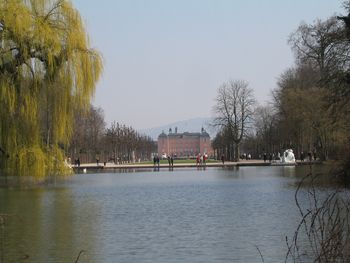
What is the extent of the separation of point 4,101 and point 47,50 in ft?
8.47

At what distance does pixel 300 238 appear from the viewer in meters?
13.0

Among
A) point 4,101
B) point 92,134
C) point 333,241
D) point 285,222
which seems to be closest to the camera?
point 333,241

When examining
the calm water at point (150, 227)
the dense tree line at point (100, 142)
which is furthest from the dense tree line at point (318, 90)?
the dense tree line at point (100, 142)

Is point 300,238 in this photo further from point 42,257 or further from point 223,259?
point 42,257

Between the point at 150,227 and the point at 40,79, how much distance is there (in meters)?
12.0

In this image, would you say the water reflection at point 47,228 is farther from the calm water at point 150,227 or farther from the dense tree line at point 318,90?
the dense tree line at point 318,90

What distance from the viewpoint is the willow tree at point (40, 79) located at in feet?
81.8

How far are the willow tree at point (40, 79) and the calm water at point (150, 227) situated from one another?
6.17ft

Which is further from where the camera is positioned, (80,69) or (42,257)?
(80,69)

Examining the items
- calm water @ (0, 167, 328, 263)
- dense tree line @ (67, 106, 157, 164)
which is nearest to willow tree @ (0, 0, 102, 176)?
calm water @ (0, 167, 328, 263)

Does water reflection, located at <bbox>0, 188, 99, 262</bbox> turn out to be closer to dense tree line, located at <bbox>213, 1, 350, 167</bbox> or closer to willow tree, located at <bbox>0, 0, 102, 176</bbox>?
willow tree, located at <bbox>0, 0, 102, 176</bbox>

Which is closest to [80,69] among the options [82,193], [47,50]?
[47,50]

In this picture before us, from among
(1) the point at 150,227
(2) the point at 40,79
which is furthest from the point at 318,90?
(1) the point at 150,227

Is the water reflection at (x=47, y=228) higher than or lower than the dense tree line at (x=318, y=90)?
lower
